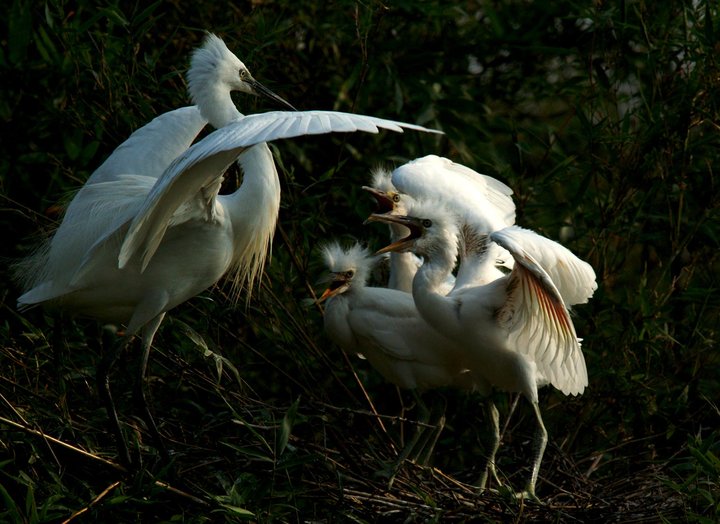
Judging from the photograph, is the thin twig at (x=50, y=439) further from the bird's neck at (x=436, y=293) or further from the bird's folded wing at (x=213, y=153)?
the bird's neck at (x=436, y=293)

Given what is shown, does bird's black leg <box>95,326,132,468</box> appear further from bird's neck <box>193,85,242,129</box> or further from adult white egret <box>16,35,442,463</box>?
bird's neck <box>193,85,242,129</box>

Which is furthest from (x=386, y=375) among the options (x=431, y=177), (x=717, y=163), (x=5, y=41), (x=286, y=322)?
(x=5, y=41)

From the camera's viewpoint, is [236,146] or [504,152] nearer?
[236,146]

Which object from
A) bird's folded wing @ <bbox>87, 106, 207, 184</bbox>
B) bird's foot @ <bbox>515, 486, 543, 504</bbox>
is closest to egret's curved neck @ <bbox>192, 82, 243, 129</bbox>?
bird's folded wing @ <bbox>87, 106, 207, 184</bbox>

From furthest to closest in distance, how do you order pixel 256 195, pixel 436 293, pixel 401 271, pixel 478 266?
pixel 401 271 → pixel 478 266 → pixel 436 293 → pixel 256 195

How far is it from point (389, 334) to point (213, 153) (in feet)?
4.99

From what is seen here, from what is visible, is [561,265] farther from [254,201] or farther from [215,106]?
[215,106]

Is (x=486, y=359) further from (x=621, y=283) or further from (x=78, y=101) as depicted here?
(x=78, y=101)

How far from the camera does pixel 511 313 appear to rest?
3.79 meters

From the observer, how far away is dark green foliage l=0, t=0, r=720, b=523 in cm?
336

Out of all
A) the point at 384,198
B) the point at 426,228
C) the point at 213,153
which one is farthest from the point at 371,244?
the point at 213,153

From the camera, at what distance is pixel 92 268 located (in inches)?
141

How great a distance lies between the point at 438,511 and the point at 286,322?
4.10ft

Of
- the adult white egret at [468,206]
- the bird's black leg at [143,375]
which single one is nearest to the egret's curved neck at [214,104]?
the bird's black leg at [143,375]
